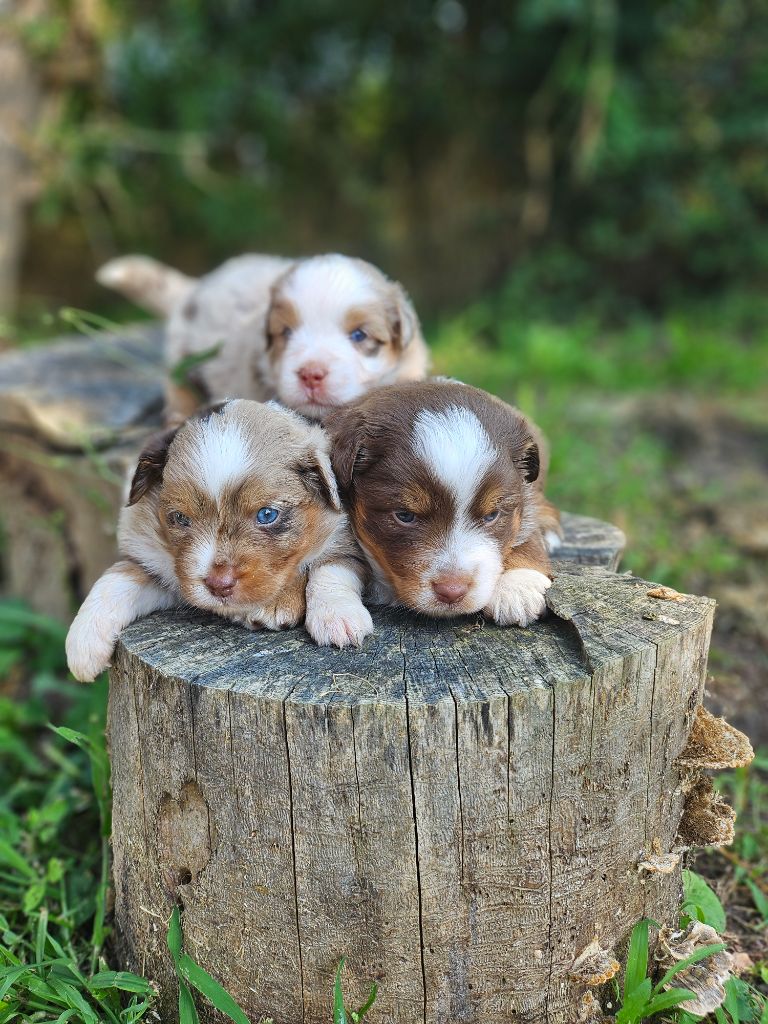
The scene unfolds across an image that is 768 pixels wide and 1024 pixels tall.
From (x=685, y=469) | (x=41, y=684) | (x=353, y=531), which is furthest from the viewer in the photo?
(x=685, y=469)

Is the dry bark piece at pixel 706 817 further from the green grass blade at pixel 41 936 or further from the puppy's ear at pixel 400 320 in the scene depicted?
the puppy's ear at pixel 400 320

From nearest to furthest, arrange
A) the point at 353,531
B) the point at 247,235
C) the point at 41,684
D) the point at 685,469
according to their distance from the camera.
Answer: the point at 353,531, the point at 41,684, the point at 685,469, the point at 247,235

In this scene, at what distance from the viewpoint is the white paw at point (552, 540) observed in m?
3.51

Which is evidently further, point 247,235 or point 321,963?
point 247,235

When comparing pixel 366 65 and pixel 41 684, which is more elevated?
pixel 366 65

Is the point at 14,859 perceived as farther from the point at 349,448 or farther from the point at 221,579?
the point at 349,448

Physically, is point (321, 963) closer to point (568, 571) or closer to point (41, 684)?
point (568, 571)

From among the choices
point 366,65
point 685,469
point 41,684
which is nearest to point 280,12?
point 366,65

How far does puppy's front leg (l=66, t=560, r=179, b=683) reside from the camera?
2928mm

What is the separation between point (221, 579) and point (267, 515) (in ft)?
0.91

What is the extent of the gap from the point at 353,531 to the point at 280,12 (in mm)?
11482

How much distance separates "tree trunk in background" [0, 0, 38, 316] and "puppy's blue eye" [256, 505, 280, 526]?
7.70 metres

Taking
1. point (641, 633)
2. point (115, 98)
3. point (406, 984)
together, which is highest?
point (115, 98)

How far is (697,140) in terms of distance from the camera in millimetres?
11297
